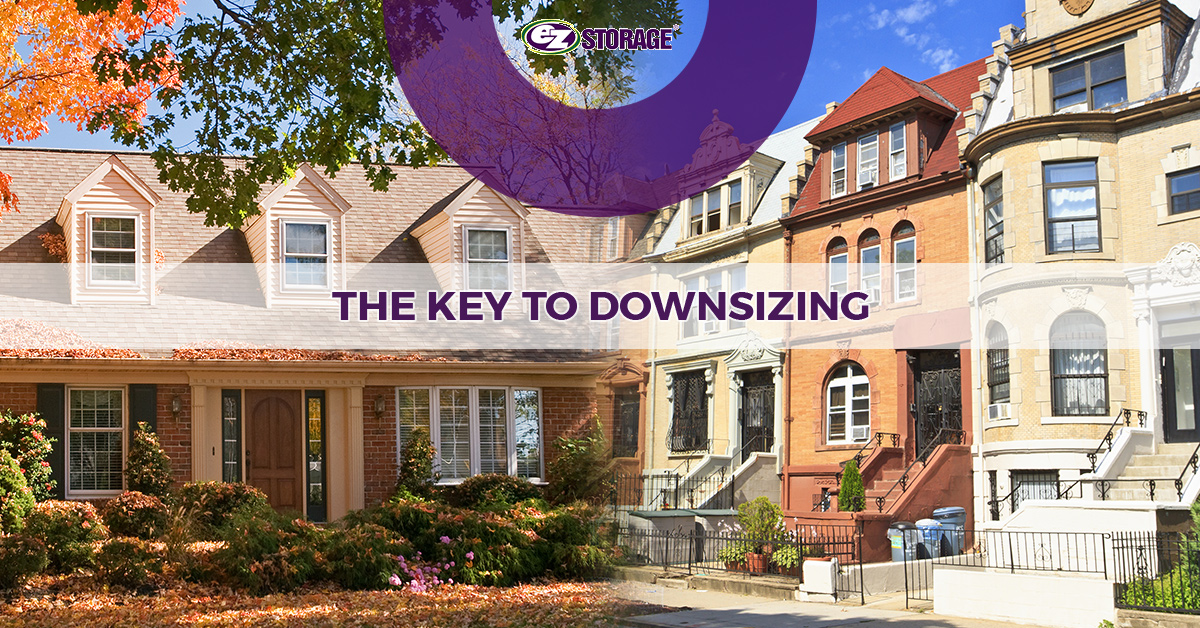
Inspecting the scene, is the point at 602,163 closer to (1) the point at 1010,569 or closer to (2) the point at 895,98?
(2) the point at 895,98

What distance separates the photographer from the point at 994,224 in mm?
8820

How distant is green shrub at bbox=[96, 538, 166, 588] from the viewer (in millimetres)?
14500

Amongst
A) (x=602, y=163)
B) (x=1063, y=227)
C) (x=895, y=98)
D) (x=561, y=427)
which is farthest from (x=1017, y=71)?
(x=561, y=427)

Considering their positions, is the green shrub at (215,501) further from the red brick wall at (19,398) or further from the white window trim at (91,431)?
the red brick wall at (19,398)

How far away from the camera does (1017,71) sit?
9422 mm

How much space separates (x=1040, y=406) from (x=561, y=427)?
1200 centimetres

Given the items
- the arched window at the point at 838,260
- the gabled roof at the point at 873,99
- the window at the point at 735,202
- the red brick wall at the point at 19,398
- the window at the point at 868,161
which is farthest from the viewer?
the red brick wall at the point at 19,398

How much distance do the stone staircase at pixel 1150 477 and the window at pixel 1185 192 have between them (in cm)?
209

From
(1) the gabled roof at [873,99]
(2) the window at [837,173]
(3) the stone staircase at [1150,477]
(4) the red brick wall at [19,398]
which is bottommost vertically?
(3) the stone staircase at [1150,477]

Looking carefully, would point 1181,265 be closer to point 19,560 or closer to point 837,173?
point 837,173

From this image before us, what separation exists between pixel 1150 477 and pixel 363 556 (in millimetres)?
10226

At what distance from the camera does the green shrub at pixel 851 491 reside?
658cm

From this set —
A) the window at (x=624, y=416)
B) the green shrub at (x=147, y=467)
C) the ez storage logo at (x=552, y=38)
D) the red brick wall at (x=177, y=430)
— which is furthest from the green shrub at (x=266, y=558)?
the ez storage logo at (x=552, y=38)

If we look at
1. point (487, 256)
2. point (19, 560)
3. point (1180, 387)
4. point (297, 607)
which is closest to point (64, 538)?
point (19, 560)
